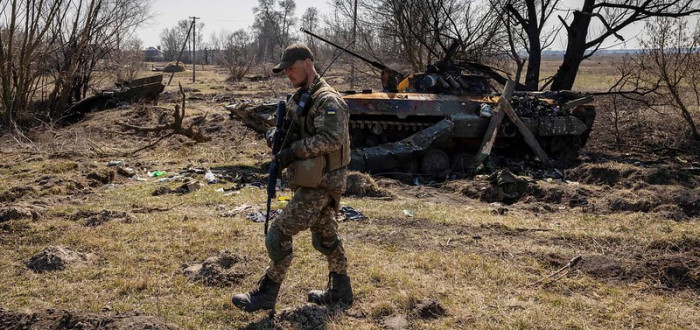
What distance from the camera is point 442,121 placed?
37.9 ft

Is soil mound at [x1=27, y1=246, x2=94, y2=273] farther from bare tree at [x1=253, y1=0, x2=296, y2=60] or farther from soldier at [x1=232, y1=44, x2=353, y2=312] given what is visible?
bare tree at [x1=253, y1=0, x2=296, y2=60]

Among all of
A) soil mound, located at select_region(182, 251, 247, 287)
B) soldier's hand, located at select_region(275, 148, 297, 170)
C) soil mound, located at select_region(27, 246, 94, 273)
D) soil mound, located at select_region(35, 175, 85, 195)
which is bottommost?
soil mound, located at select_region(35, 175, 85, 195)

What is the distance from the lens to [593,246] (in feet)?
21.5

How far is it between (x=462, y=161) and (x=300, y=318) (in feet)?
26.2

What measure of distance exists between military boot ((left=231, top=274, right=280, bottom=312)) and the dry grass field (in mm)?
117

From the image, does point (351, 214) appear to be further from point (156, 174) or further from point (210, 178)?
point (156, 174)

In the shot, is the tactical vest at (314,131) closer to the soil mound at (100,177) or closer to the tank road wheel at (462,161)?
the soil mound at (100,177)

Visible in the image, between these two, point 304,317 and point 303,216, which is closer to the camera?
point 303,216

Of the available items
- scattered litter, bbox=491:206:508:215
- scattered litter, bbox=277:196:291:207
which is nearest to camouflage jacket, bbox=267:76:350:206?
scattered litter, bbox=277:196:291:207

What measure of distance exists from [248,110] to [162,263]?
7.37 m

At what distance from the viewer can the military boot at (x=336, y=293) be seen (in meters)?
4.63

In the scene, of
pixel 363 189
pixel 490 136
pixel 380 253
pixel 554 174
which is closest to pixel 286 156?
pixel 380 253

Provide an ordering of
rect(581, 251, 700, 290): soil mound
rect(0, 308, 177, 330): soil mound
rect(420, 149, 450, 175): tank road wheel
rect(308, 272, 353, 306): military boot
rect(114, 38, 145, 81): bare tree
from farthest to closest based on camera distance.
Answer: rect(114, 38, 145, 81): bare tree → rect(420, 149, 450, 175): tank road wheel → rect(581, 251, 700, 290): soil mound → rect(308, 272, 353, 306): military boot → rect(0, 308, 177, 330): soil mound

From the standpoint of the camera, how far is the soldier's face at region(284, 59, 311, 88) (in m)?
4.18
